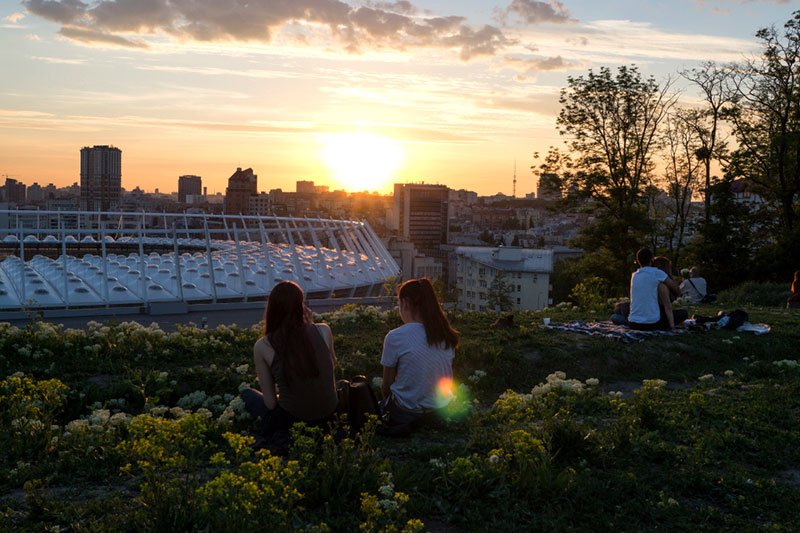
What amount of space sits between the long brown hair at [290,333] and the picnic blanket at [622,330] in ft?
21.6

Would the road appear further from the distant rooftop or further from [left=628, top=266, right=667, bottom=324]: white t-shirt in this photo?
the distant rooftop

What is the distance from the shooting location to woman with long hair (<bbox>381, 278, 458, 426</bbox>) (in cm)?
695

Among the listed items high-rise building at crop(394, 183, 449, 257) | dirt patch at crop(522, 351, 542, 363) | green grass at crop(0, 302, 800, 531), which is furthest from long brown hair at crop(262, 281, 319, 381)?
high-rise building at crop(394, 183, 449, 257)

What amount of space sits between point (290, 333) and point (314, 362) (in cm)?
29

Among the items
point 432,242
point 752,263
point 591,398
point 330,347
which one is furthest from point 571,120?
point 432,242

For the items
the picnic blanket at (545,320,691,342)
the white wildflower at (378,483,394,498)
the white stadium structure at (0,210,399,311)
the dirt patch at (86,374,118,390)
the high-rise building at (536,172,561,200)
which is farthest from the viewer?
the high-rise building at (536,172,561,200)

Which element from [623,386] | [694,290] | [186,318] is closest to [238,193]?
[186,318]

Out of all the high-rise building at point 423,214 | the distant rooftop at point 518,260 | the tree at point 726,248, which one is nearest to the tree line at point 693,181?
the tree at point 726,248

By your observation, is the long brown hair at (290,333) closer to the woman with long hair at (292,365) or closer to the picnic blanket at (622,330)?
the woman with long hair at (292,365)

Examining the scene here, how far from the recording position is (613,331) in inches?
473

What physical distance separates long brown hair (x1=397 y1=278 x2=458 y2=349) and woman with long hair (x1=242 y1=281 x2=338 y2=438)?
93 cm

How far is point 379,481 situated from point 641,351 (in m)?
6.98

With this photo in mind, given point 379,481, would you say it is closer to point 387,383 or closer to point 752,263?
point 387,383

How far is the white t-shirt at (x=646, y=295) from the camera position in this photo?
11922 millimetres
